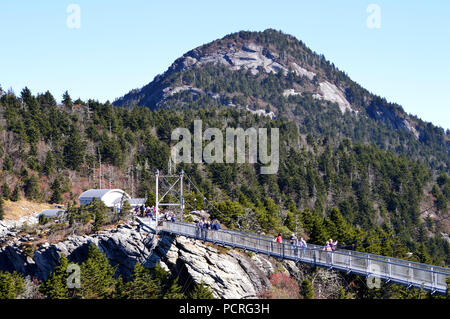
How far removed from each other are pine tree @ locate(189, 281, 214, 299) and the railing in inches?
118

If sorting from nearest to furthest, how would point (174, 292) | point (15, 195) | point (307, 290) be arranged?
1. point (174, 292)
2. point (307, 290)
3. point (15, 195)

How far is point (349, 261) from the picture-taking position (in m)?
25.4

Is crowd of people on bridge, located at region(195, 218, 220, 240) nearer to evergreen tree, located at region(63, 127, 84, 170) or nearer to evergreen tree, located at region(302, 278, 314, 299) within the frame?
evergreen tree, located at region(302, 278, 314, 299)

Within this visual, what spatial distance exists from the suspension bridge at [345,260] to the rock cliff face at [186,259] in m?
1.58

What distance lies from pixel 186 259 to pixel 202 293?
16.8ft

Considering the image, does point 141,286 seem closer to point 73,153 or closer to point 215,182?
point 73,153

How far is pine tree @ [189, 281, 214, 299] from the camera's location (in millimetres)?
30556

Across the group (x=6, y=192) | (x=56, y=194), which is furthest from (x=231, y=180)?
(x=6, y=192)

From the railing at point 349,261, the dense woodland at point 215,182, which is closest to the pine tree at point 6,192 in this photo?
the dense woodland at point 215,182

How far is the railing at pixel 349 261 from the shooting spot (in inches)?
874

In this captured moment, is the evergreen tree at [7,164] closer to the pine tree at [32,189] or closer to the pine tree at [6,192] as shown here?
the pine tree at [32,189]
